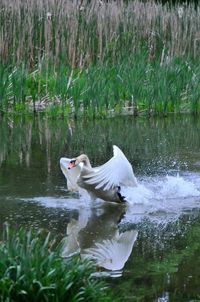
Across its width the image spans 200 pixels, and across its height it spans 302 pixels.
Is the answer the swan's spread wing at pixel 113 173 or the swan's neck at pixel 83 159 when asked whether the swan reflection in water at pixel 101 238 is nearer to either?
the swan's spread wing at pixel 113 173

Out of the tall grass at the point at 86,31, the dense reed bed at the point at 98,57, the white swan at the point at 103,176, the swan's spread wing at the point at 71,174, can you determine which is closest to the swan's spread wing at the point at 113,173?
the white swan at the point at 103,176

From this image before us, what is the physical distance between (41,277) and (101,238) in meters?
2.61

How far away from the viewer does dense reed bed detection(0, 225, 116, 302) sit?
4.44 m

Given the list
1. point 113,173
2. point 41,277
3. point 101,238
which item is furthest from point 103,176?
point 41,277

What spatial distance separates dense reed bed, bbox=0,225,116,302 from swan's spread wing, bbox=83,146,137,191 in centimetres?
365

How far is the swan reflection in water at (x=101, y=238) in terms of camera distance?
6316 mm

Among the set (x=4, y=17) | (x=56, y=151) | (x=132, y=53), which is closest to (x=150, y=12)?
(x=132, y=53)

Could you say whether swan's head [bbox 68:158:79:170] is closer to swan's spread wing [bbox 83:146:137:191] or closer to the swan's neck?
the swan's neck

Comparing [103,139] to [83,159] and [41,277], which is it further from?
[41,277]

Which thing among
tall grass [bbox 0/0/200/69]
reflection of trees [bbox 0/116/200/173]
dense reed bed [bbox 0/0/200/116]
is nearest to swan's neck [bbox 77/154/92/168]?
reflection of trees [bbox 0/116/200/173]

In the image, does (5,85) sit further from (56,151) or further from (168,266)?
(168,266)

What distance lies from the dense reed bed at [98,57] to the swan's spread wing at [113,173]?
6.73m

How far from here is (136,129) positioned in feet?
46.8

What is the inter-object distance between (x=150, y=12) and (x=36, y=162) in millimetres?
9313
